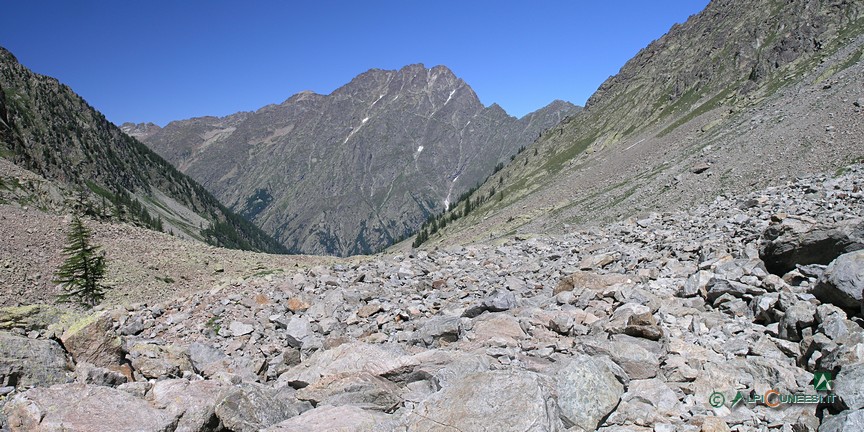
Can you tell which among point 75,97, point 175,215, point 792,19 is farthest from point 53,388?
point 75,97

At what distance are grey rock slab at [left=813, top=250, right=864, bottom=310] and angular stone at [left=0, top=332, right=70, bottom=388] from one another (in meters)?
15.9

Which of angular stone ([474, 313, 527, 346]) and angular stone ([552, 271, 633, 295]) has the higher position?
angular stone ([474, 313, 527, 346])

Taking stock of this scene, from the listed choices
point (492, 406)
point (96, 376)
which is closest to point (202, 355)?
point (96, 376)

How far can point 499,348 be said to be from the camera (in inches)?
404

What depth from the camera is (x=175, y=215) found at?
17900 cm

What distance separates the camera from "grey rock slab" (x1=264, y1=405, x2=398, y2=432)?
701cm

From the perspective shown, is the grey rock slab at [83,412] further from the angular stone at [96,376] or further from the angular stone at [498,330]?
the angular stone at [498,330]

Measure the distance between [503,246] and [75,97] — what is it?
754 ft

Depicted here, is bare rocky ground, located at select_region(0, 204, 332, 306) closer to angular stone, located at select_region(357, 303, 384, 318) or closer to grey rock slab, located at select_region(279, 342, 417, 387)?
angular stone, located at select_region(357, 303, 384, 318)

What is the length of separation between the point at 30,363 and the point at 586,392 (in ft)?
33.7

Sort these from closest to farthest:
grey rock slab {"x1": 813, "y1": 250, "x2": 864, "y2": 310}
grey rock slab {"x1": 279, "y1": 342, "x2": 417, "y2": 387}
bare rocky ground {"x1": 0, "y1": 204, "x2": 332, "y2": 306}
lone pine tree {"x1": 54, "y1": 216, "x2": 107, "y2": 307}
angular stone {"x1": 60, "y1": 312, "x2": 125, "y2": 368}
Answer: grey rock slab {"x1": 813, "y1": 250, "x2": 864, "y2": 310}, grey rock slab {"x1": 279, "y1": 342, "x2": 417, "y2": 387}, angular stone {"x1": 60, "y1": 312, "x2": 125, "y2": 368}, lone pine tree {"x1": 54, "y1": 216, "x2": 107, "y2": 307}, bare rocky ground {"x1": 0, "y1": 204, "x2": 332, "y2": 306}

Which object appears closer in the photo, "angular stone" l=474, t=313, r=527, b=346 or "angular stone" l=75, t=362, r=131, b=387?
"angular stone" l=75, t=362, r=131, b=387

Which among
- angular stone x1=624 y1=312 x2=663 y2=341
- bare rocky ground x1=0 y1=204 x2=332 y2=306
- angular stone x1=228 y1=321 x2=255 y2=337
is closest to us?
angular stone x1=624 y1=312 x2=663 y2=341

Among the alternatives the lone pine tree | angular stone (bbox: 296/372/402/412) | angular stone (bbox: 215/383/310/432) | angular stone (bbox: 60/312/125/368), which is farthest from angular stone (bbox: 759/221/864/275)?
the lone pine tree
